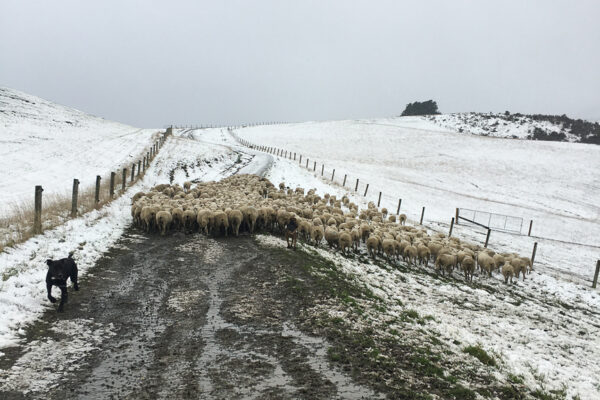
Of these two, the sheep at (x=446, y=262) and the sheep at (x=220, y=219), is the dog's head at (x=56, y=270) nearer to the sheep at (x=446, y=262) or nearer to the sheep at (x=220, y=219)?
the sheep at (x=220, y=219)

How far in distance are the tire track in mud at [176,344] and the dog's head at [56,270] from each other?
63cm

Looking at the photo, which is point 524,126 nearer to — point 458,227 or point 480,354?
Answer: point 458,227

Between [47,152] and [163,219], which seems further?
[47,152]

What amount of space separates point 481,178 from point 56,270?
46.8 m

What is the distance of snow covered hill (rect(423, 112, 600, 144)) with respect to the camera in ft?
253

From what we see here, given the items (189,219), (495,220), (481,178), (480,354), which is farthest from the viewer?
(481,178)

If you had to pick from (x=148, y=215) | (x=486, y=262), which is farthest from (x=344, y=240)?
(x=148, y=215)

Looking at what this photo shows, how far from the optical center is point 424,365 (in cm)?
644

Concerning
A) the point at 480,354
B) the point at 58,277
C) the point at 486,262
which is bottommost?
the point at 486,262

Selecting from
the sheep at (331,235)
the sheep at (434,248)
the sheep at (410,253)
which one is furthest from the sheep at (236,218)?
the sheep at (434,248)

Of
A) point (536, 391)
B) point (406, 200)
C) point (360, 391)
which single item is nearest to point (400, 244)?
point (536, 391)

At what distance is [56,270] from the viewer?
25.1ft

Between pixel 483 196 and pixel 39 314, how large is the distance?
128 ft

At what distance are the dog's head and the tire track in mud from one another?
25.0 inches
